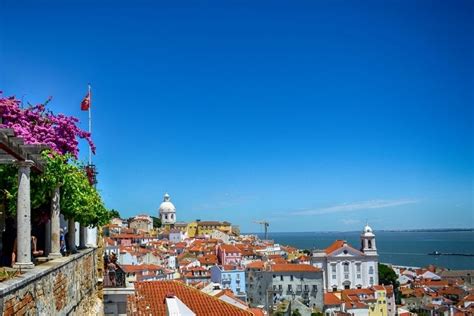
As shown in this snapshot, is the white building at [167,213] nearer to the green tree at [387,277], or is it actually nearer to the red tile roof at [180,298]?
the green tree at [387,277]

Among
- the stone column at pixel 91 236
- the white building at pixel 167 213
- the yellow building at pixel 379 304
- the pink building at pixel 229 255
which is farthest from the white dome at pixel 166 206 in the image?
the stone column at pixel 91 236

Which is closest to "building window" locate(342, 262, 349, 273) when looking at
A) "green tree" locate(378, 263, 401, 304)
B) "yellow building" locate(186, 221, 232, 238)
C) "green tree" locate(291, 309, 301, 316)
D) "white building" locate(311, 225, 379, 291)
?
"white building" locate(311, 225, 379, 291)

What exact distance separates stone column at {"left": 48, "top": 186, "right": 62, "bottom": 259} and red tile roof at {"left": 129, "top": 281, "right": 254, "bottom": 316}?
3321mm

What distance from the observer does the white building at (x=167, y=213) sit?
148m

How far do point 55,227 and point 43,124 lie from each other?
16.4 ft

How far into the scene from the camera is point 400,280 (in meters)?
107

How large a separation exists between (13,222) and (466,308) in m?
68.5

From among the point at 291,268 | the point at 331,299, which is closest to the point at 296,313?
the point at 331,299

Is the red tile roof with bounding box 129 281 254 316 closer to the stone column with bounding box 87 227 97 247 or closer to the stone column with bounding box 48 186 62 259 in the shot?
the stone column with bounding box 87 227 97 247

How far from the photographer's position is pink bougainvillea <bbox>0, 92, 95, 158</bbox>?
14234mm

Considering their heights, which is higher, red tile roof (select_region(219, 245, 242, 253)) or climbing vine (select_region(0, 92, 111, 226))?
climbing vine (select_region(0, 92, 111, 226))

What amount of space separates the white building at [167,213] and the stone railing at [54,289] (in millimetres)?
137103

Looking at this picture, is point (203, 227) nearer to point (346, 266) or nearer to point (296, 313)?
point (346, 266)

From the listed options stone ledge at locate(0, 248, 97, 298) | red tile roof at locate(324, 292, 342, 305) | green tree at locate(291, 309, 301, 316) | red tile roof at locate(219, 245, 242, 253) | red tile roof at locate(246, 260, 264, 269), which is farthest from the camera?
red tile roof at locate(219, 245, 242, 253)
